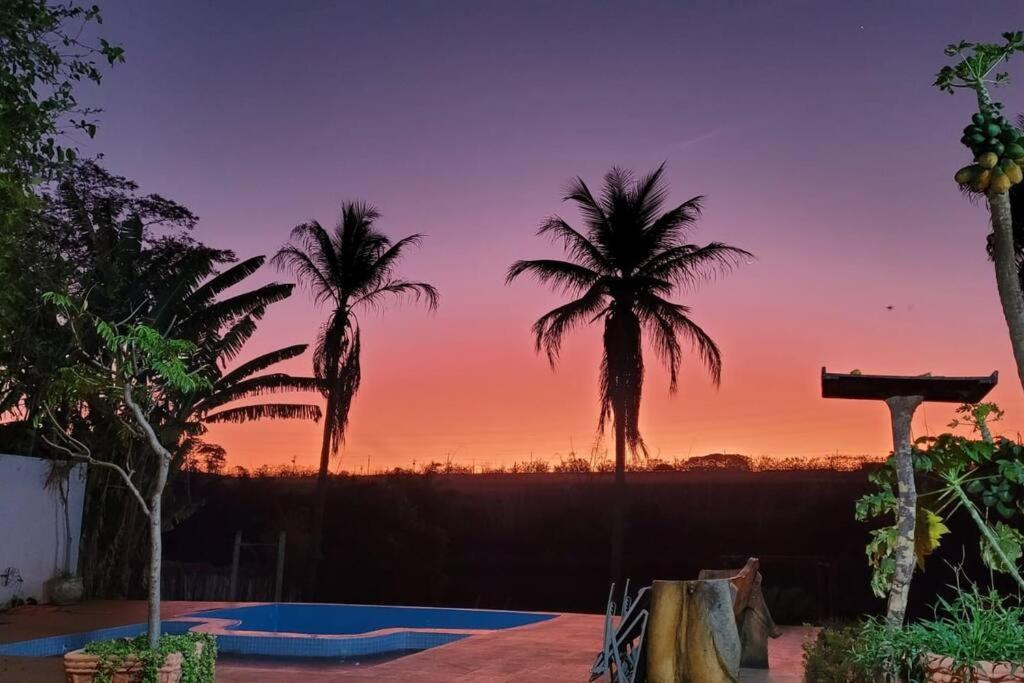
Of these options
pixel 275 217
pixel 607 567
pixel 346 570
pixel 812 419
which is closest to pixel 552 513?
pixel 607 567

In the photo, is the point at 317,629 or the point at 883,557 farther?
the point at 317,629

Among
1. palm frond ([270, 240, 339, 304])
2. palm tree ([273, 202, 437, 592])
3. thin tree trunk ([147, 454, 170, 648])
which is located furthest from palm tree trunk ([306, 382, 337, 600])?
thin tree trunk ([147, 454, 170, 648])

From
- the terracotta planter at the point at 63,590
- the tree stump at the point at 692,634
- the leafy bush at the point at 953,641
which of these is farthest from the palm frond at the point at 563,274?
the leafy bush at the point at 953,641

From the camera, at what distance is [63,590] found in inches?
495

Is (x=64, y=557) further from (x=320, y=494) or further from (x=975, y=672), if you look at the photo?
(x=975, y=672)

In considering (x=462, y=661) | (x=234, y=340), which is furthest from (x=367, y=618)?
(x=462, y=661)

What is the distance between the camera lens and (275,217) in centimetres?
1536

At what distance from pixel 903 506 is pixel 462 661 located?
4616mm

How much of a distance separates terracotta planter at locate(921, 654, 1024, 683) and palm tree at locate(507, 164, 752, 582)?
487 inches

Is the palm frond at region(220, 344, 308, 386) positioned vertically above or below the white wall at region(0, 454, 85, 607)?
above

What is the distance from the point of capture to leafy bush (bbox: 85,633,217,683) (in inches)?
209

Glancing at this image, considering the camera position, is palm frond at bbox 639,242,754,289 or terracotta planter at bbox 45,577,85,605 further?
palm frond at bbox 639,242,754,289

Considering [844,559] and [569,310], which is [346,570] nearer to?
[569,310]

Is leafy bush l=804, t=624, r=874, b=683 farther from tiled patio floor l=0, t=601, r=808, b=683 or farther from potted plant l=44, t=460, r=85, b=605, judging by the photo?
potted plant l=44, t=460, r=85, b=605
